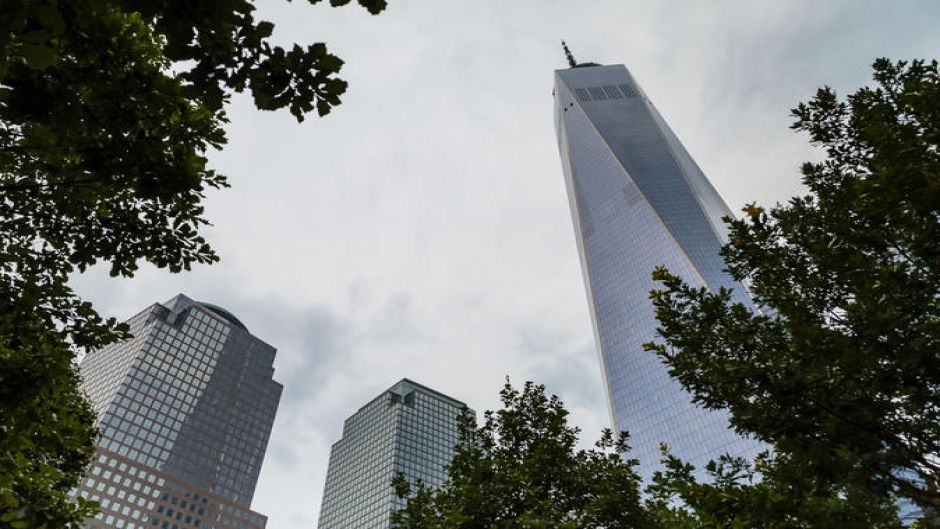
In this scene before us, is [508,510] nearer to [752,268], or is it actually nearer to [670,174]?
[752,268]

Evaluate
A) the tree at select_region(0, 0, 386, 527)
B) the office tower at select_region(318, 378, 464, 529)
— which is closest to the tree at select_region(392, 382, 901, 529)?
the tree at select_region(0, 0, 386, 527)

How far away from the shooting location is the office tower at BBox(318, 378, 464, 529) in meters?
150

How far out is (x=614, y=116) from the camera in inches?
6880

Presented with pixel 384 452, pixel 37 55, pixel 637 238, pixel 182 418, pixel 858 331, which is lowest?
pixel 37 55

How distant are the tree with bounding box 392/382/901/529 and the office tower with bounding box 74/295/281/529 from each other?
117749 mm

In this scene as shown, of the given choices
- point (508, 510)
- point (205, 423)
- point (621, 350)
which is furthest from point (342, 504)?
point (508, 510)

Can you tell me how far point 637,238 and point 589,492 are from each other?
436ft

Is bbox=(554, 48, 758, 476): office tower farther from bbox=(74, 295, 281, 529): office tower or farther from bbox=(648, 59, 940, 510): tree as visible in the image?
bbox=(74, 295, 281, 529): office tower

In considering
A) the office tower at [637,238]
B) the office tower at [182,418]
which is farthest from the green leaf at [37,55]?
the office tower at [182,418]

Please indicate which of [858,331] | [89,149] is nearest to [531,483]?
[858,331]

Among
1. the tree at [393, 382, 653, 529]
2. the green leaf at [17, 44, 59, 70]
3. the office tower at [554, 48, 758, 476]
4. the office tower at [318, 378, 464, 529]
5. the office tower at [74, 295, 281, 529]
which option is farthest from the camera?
the office tower at [318, 378, 464, 529]

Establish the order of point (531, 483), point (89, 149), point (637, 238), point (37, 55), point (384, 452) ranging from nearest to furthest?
1. point (37, 55)
2. point (89, 149)
3. point (531, 483)
4. point (637, 238)
5. point (384, 452)

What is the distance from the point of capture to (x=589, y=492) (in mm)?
10859

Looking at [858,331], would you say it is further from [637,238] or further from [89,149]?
[637,238]
